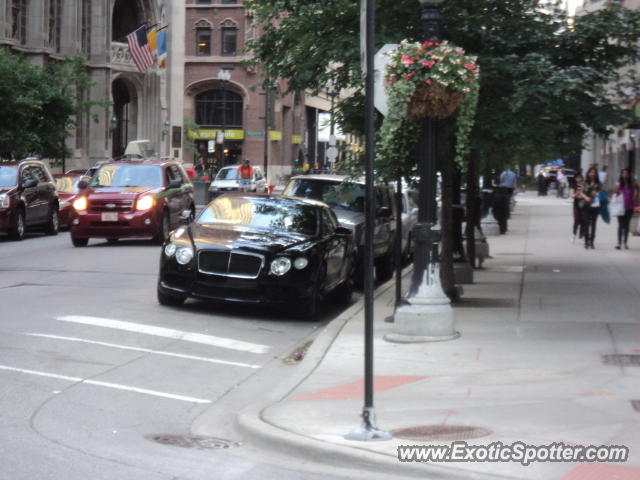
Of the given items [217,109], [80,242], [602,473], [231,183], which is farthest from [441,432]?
[217,109]

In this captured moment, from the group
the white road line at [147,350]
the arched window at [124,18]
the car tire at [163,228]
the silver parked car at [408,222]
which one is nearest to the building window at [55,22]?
the arched window at [124,18]

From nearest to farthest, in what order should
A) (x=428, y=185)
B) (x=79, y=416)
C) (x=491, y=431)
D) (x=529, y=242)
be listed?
(x=491, y=431) < (x=79, y=416) < (x=428, y=185) < (x=529, y=242)

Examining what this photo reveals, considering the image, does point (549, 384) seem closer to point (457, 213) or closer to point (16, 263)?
point (457, 213)

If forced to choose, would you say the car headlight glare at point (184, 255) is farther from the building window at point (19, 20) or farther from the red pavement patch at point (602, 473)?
the building window at point (19, 20)

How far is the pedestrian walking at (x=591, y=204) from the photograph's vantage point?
1046 inches

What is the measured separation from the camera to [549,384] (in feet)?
31.8

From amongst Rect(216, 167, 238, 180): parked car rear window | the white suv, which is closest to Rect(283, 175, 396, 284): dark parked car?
the white suv

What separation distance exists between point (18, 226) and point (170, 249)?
1424cm

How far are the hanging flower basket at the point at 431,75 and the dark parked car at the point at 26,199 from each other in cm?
1635

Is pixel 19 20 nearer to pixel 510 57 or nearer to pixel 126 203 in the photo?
pixel 126 203

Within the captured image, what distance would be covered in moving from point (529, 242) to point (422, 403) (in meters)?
Answer: 21.0

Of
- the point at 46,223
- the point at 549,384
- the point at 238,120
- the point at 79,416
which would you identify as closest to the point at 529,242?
the point at 46,223

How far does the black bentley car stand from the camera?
13.9 meters

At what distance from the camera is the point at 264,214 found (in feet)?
50.9
